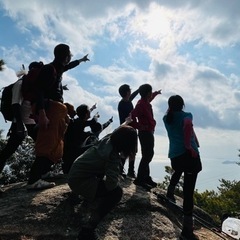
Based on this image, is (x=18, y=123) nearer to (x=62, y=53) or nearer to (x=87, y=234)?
(x=62, y=53)

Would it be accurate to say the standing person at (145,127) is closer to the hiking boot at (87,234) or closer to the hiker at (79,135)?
the hiker at (79,135)

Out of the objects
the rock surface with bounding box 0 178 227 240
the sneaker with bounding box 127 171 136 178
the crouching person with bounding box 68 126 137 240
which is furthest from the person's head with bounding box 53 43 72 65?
the sneaker with bounding box 127 171 136 178

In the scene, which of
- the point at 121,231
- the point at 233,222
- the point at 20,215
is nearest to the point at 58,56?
the point at 20,215

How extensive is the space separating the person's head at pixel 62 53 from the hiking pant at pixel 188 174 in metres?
2.61

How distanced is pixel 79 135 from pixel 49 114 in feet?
4.98

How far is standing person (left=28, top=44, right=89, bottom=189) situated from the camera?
212 inches

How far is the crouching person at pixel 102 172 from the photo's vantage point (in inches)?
175

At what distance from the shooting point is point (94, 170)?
4594 mm

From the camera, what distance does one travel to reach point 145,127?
7039mm

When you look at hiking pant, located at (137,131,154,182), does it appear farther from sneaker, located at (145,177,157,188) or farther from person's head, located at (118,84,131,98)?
person's head, located at (118,84,131,98)

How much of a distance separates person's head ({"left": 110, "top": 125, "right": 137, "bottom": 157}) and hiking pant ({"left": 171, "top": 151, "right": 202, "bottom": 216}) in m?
1.47

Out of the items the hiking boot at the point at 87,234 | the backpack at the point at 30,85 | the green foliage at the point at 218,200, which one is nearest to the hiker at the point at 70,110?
the backpack at the point at 30,85

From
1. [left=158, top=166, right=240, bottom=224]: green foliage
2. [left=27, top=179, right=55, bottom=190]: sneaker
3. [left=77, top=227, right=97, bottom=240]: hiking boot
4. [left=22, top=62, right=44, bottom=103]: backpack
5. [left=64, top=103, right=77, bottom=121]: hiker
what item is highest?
[left=158, top=166, right=240, bottom=224]: green foliage

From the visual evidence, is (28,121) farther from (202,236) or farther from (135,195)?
(202,236)
